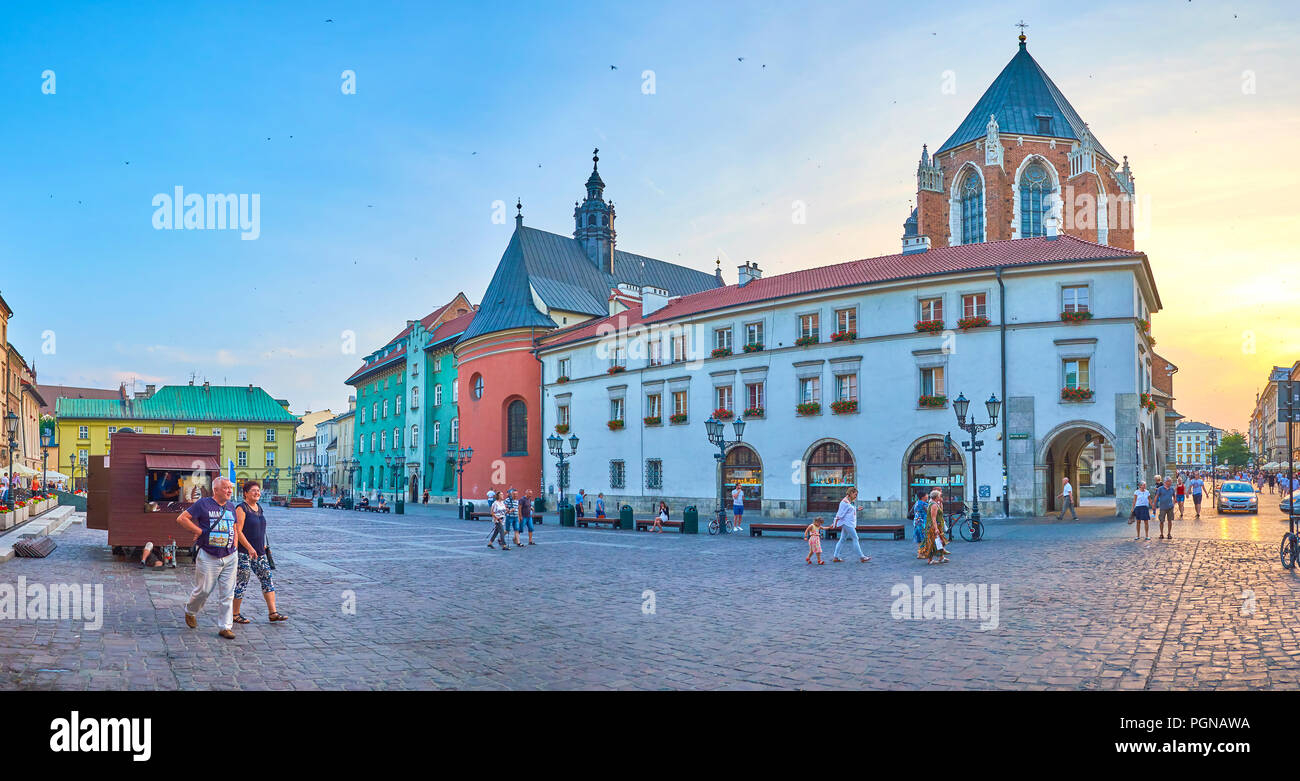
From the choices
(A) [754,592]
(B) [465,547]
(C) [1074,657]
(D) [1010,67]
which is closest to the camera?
(C) [1074,657]

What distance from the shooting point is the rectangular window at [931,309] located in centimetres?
Answer: 3444

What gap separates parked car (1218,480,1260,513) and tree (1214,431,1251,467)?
124 meters

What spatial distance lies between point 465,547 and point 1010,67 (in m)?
52.0

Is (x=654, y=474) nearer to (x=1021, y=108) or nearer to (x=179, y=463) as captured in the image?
(x=179, y=463)

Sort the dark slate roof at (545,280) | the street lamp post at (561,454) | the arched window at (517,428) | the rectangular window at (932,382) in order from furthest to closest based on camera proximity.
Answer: the dark slate roof at (545,280) < the arched window at (517,428) < the street lamp post at (561,454) < the rectangular window at (932,382)

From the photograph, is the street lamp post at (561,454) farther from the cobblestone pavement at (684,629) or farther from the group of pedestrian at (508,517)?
the cobblestone pavement at (684,629)

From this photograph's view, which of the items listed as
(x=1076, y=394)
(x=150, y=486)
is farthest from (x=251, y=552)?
(x=1076, y=394)

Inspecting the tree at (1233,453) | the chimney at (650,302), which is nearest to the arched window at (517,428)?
the chimney at (650,302)

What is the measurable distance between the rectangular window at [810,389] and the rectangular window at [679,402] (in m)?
6.71

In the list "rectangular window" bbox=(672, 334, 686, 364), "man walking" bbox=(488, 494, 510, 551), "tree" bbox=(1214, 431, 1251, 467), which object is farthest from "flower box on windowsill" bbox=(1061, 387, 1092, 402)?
"tree" bbox=(1214, 431, 1251, 467)

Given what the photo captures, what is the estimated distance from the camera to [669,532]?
1253 inches

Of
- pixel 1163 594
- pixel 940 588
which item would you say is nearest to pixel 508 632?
pixel 940 588

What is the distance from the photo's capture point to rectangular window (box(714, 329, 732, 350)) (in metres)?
41.0
